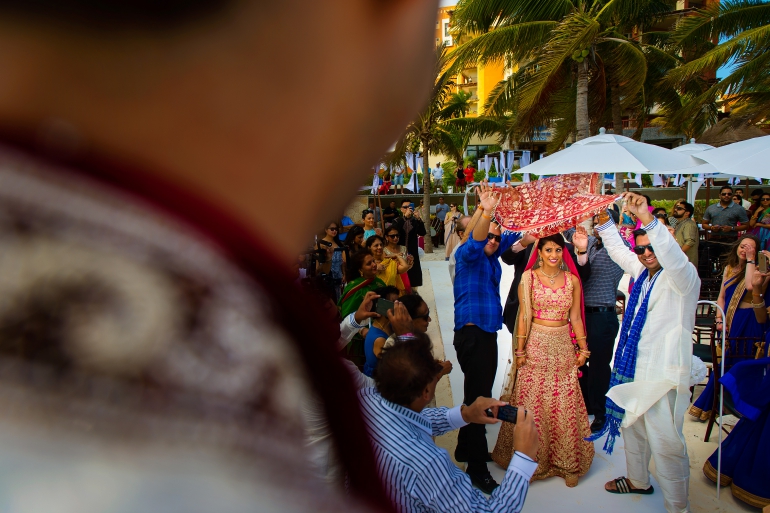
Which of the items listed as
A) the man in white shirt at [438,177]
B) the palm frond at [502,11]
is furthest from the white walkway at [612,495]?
the man in white shirt at [438,177]

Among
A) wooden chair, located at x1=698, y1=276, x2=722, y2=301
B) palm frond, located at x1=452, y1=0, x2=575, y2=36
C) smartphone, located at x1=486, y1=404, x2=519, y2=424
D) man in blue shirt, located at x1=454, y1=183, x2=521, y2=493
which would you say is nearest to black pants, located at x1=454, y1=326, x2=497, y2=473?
man in blue shirt, located at x1=454, y1=183, x2=521, y2=493

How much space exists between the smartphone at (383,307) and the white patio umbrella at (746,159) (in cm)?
335

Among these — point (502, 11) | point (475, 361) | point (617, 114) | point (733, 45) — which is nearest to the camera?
point (475, 361)

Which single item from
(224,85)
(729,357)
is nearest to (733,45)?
(729,357)

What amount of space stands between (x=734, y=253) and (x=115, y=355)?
228 inches

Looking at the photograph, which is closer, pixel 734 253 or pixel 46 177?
pixel 46 177

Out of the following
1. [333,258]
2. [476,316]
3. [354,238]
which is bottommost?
[476,316]

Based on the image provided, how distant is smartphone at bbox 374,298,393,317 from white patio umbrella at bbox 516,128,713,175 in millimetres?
2657

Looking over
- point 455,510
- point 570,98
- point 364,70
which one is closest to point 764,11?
point 570,98

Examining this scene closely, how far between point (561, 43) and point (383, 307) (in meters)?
7.75

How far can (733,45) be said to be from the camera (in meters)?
10.1

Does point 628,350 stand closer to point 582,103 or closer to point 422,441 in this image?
point 422,441

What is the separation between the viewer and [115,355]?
198 millimetres

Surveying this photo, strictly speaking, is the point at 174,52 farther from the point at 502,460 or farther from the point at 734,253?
the point at 734,253
